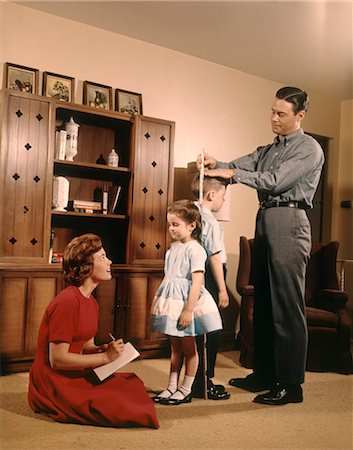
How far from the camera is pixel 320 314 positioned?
12.2 feet

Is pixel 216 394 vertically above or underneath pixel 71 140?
underneath

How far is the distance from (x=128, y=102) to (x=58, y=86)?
56 centimetres

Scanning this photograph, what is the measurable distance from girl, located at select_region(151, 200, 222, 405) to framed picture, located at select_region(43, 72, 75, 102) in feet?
5.27

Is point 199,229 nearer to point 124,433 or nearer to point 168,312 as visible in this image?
point 168,312

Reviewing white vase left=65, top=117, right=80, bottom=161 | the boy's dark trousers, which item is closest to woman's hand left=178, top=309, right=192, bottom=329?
the boy's dark trousers

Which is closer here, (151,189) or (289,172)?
(289,172)

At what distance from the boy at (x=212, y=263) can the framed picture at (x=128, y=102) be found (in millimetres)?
1444

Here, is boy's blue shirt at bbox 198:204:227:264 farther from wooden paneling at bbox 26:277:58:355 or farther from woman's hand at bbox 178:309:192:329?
wooden paneling at bbox 26:277:58:355

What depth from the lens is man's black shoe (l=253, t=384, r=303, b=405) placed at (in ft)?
8.68

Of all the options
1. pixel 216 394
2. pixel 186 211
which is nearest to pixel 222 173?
pixel 186 211

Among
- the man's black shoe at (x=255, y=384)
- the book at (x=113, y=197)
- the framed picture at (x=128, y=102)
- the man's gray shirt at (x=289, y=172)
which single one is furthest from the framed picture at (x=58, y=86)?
the man's black shoe at (x=255, y=384)

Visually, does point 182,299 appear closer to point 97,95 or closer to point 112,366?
point 112,366

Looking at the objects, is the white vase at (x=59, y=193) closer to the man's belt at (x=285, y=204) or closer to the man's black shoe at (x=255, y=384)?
the man's belt at (x=285, y=204)

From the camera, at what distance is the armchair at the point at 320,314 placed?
3.60m
